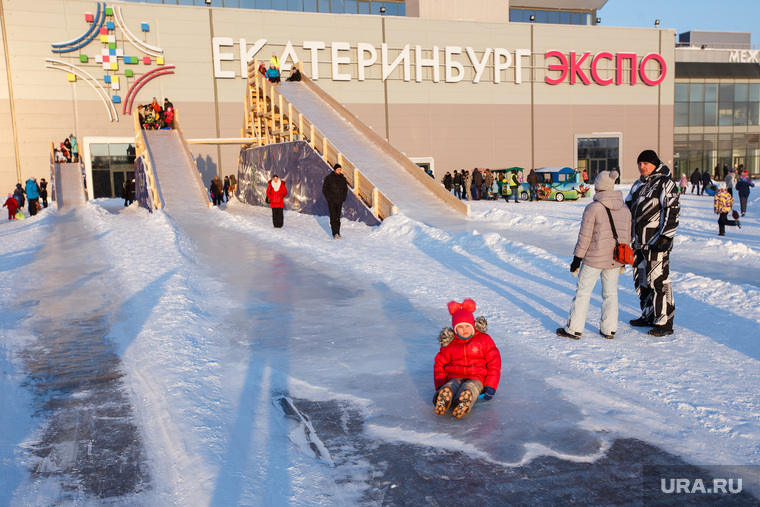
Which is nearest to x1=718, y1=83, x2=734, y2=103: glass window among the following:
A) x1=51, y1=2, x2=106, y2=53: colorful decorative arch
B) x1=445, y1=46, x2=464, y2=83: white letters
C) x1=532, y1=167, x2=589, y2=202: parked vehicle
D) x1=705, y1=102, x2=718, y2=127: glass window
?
x1=705, y1=102, x2=718, y2=127: glass window

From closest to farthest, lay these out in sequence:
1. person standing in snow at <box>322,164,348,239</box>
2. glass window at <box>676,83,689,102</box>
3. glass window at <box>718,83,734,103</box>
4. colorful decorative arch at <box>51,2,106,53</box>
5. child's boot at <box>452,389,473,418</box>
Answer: child's boot at <box>452,389,473,418</box> < person standing in snow at <box>322,164,348,239</box> < colorful decorative arch at <box>51,2,106,53</box> < glass window at <box>676,83,689,102</box> < glass window at <box>718,83,734,103</box>

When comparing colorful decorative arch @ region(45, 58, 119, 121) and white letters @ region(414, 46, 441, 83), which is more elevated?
white letters @ region(414, 46, 441, 83)

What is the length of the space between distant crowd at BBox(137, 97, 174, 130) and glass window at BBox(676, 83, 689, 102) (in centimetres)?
3817

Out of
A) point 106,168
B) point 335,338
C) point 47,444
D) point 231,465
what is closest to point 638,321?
point 335,338

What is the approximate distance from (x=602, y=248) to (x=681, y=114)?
47.7m

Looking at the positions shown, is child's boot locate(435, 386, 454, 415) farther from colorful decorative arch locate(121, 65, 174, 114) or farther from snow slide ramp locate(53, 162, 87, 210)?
colorful decorative arch locate(121, 65, 174, 114)

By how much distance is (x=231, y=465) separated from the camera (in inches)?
143

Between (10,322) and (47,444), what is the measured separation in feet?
12.5

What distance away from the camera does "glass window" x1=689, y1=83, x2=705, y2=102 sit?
47844 mm

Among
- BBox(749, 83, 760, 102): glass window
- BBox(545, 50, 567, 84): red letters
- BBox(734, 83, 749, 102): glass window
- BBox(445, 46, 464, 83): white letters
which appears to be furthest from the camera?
BBox(749, 83, 760, 102): glass window

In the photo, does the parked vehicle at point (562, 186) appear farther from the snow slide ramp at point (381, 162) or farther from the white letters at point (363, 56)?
the white letters at point (363, 56)

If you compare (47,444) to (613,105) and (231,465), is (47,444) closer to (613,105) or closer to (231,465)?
(231,465)

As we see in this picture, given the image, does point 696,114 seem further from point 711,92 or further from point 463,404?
point 463,404

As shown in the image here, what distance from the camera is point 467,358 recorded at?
4559 millimetres
